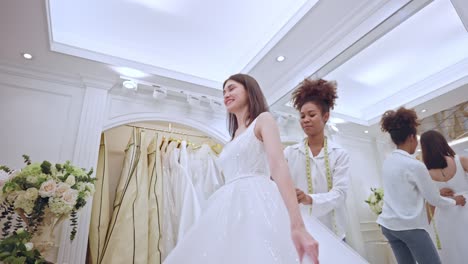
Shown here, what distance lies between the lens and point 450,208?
979mm

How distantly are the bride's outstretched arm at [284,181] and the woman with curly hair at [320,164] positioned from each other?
390 millimetres

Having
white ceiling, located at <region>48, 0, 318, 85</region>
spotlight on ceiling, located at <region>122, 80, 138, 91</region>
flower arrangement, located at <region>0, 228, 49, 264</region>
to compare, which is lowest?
flower arrangement, located at <region>0, 228, 49, 264</region>

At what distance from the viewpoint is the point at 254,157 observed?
925 mm

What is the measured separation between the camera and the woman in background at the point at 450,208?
0.96 meters

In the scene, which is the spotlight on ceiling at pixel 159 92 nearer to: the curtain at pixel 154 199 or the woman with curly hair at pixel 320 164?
the curtain at pixel 154 199

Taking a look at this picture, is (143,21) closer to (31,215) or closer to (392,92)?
(31,215)

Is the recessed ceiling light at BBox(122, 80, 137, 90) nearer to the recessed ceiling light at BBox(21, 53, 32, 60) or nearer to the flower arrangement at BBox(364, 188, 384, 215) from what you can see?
the recessed ceiling light at BBox(21, 53, 32, 60)

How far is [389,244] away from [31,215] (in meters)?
1.93

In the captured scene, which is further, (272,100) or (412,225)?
(272,100)

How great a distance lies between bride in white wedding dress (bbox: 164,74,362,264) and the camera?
0.60 meters

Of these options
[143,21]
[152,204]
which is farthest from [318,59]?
[152,204]

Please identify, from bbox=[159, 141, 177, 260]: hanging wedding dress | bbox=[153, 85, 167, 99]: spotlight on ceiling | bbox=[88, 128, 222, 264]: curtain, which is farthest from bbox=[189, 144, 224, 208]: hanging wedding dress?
bbox=[153, 85, 167, 99]: spotlight on ceiling

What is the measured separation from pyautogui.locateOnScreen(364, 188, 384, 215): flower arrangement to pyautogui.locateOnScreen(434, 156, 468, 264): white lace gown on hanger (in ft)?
0.98

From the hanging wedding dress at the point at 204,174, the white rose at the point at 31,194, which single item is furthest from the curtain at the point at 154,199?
the white rose at the point at 31,194
